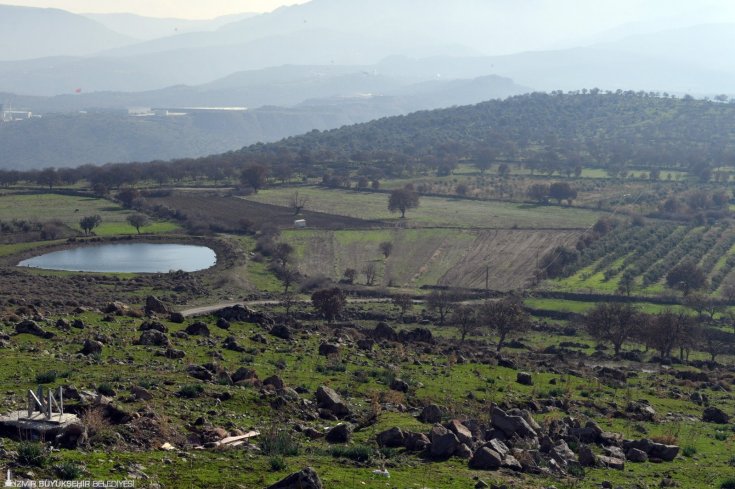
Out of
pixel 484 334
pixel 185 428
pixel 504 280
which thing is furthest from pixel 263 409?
pixel 504 280

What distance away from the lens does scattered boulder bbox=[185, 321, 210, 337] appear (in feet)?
124

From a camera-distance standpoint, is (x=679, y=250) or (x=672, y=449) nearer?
(x=672, y=449)

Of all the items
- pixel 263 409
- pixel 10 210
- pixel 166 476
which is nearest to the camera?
pixel 166 476

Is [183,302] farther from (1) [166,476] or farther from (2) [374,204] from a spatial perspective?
(2) [374,204]

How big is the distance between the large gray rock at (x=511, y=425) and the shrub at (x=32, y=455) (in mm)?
11813

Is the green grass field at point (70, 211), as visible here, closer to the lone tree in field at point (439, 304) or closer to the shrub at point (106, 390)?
the lone tree in field at point (439, 304)

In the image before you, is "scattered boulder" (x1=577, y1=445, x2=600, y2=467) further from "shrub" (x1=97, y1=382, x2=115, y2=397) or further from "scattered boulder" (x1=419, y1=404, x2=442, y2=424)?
"shrub" (x1=97, y1=382, x2=115, y2=397)

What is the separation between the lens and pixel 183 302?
6188 cm

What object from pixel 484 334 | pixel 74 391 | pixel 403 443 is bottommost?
pixel 484 334

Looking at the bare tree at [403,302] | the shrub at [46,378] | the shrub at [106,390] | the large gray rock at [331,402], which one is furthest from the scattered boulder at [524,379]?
the bare tree at [403,302]

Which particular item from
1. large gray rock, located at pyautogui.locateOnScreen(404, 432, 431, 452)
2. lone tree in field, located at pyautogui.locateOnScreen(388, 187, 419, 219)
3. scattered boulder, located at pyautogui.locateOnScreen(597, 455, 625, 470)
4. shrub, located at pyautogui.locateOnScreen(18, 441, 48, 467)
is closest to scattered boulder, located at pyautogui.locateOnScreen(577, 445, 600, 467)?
scattered boulder, located at pyautogui.locateOnScreen(597, 455, 625, 470)

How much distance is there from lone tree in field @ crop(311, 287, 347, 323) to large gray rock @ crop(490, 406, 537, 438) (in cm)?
3142

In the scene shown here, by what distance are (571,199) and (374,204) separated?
77.3 ft

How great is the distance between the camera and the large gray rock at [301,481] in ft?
59.8
